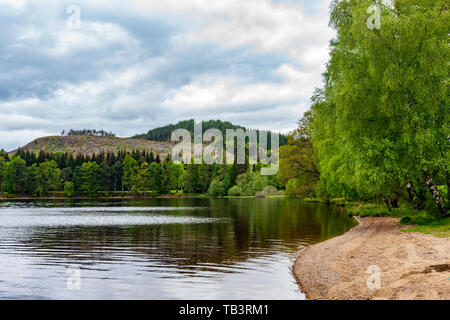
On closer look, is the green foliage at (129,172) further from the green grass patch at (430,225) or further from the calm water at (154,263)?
the green grass patch at (430,225)

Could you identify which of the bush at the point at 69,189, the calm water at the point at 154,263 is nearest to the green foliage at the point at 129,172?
the bush at the point at 69,189

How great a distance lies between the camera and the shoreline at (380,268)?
36.3 ft

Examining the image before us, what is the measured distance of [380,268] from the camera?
47.4 ft

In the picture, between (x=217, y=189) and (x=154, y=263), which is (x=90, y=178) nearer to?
→ (x=217, y=189)

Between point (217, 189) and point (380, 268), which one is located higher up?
point (380, 268)

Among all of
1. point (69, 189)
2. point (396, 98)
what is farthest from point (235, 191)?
point (396, 98)

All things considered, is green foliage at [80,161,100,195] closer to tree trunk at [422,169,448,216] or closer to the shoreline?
the shoreline

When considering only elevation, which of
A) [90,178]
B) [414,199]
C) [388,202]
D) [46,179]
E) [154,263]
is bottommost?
[154,263]

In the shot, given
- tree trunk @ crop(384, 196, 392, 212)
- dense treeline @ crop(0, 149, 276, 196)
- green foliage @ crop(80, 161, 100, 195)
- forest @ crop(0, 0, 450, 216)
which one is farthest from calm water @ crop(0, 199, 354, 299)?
green foliage @ crop(80, 161, 100, 195)

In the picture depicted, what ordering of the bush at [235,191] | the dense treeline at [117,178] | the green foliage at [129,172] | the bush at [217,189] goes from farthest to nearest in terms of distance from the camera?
1. the green foliage at [129,172]
2. the dense treeline at [117,178]
3. the bush at [217,189]
4. the bush at [235,191]

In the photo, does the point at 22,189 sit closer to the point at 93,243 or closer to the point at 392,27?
the point at 93,243

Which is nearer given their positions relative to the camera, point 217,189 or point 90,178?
point 217,189

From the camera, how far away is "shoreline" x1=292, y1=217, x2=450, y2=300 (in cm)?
1105
